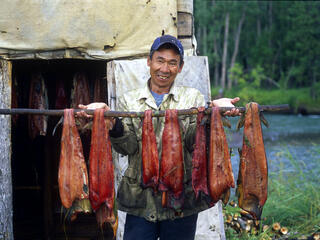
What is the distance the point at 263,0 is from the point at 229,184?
4312 centimetres

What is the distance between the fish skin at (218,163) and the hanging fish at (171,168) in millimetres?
212

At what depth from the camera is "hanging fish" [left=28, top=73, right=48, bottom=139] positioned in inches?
221

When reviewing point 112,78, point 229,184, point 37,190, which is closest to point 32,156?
point 37,190

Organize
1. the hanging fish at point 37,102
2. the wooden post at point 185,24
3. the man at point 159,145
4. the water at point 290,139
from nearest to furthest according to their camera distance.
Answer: the man at point 159,145, the wooden post at point 185,24, the hanging fish at point 37,102, the water at point 290,139

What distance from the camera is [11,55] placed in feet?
13.8

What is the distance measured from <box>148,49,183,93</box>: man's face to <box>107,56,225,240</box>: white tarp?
1.52 meters

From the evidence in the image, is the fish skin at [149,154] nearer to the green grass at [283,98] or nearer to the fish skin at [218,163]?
the fish skin at [218,163]

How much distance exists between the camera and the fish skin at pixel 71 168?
252cm

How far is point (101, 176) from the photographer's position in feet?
8.46

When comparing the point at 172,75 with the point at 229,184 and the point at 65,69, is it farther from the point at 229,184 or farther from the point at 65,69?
the point at 65,69

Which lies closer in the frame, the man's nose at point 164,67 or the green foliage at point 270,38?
the man's nose at point 164,67

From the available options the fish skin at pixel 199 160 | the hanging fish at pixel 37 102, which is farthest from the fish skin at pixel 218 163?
the hanging fish at pixel 37 102

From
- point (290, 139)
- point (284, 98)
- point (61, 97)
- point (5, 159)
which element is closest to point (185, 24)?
point (61, 97)

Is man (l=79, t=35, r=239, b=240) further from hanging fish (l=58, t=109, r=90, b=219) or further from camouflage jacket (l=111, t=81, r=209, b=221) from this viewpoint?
hanging fish (l=58, t=109, r=90, b=219)
